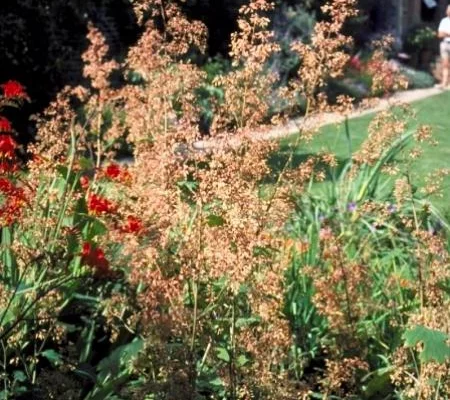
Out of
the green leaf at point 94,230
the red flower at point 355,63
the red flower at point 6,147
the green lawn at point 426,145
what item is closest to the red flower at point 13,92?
the red flower at point 6,147

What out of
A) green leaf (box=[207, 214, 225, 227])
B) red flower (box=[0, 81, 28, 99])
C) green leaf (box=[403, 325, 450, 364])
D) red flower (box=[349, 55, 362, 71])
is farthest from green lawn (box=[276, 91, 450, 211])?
green leaf (box=[207, 214, 225, 227])

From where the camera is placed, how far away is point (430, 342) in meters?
2.86

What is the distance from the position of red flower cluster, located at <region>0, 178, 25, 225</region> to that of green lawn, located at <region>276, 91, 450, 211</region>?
4.66 m

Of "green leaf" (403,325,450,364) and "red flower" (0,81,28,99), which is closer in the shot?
"green leaf" (403,325,450,364)

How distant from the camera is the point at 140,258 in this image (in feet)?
9.43

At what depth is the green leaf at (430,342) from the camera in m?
2.82

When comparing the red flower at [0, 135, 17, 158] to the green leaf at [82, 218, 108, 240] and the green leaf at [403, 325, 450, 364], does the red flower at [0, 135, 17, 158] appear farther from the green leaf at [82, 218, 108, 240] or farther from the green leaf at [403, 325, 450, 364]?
the green leaf at [403, 325, 450, 364]

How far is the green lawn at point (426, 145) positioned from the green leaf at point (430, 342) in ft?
15.7

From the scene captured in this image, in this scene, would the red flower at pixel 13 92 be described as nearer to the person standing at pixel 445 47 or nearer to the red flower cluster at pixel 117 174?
the red flower cluster at pixel 117 174

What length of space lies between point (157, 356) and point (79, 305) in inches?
46.9

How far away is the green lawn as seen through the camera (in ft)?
30.9

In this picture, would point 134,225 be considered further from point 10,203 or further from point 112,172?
point 112,172

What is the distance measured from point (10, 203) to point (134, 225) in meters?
0.36

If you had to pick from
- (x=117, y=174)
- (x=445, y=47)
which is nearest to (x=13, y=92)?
(x=117, y=174)
